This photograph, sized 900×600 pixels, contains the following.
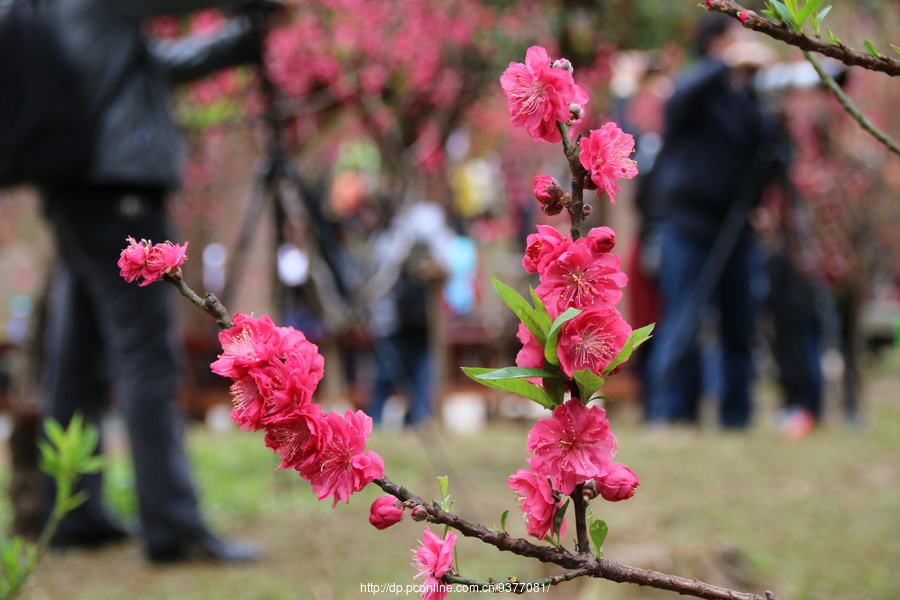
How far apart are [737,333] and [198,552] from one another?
3998mm

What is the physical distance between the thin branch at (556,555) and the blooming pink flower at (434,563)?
2 centimetres

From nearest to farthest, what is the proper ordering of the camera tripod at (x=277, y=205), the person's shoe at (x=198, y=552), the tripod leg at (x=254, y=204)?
1. the person's shoe at (x=198, y=552)
2. the camera tripod at (x=277, y=205)
3. the tripod leg at (x=254, y=204)

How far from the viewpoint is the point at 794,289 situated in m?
6.89

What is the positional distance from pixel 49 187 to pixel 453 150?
8.30 m

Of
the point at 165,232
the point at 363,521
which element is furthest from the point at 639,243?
the point at 165,232

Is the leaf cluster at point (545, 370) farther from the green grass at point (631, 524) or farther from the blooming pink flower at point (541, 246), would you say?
the green grass at point (631, 524)

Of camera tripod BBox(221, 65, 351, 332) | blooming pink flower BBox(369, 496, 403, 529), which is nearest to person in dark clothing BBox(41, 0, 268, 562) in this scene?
camera tripod BBox(221, 65, 351, 332)

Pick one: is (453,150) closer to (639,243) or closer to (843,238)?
(639,243)

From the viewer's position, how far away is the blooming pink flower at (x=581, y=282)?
1.05 meters

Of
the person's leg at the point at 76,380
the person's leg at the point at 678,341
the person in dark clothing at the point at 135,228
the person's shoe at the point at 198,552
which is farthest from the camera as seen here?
the person's leg at the point at 678,341

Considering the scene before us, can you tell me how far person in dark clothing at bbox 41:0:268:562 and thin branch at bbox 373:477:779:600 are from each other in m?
2.20

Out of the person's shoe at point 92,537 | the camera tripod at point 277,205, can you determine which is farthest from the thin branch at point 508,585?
the camera tripod at point 277,205

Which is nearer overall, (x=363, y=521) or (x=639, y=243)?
(x=363, y=521)

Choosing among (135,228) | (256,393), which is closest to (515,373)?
(256,393)
